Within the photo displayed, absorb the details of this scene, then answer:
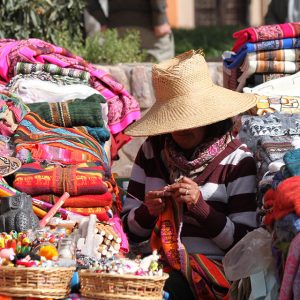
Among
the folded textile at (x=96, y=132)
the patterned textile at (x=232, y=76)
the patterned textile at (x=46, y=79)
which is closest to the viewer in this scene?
the folded textile at (x=96, y=132)

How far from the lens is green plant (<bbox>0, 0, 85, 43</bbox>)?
9.46 meters

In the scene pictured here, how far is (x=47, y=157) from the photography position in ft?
16.7

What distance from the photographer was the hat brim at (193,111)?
4.40 meters

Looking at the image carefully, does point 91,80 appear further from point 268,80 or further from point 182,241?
point 182,241

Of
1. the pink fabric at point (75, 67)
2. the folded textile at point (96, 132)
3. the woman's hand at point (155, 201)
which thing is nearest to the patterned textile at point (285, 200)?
the woman's hand at point (155, 201)

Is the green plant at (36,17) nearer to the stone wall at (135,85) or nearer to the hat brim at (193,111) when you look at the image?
the stone wall at (135,85)

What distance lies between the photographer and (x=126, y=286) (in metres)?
3.48

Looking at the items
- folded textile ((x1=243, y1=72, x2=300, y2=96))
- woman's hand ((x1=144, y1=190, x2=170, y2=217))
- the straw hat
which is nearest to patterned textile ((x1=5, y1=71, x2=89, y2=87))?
folded textile ((x1=243, y1=72, x2=300, y2=96))

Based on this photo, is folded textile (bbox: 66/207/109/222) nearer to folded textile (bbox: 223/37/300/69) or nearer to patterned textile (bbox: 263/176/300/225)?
patterned textile (bbox: 263/176/300/225)

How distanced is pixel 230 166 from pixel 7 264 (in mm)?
1210

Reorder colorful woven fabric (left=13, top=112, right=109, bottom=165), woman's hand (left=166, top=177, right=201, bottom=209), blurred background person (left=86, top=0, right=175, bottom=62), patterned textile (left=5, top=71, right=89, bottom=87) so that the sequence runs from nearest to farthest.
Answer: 1. woman's hand (left=166, top=177, right=201, bottom=209)
2. colorful woven fabric (left=13, top=112, right=109, bottom=165)
3. patterned textile (left=5, top=71, right=89, bottom=87)
4. blurred background person (left=86, top=0, right=175, bottom=62)

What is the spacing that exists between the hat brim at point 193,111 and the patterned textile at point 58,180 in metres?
0.31

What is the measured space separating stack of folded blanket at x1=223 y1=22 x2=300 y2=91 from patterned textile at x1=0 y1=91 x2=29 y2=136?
4.94 feet

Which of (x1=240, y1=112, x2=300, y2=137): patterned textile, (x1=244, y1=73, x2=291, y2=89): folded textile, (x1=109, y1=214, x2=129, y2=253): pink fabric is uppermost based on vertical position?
(x1=240, y1=112, x2=300, y2=137): patterned textile
